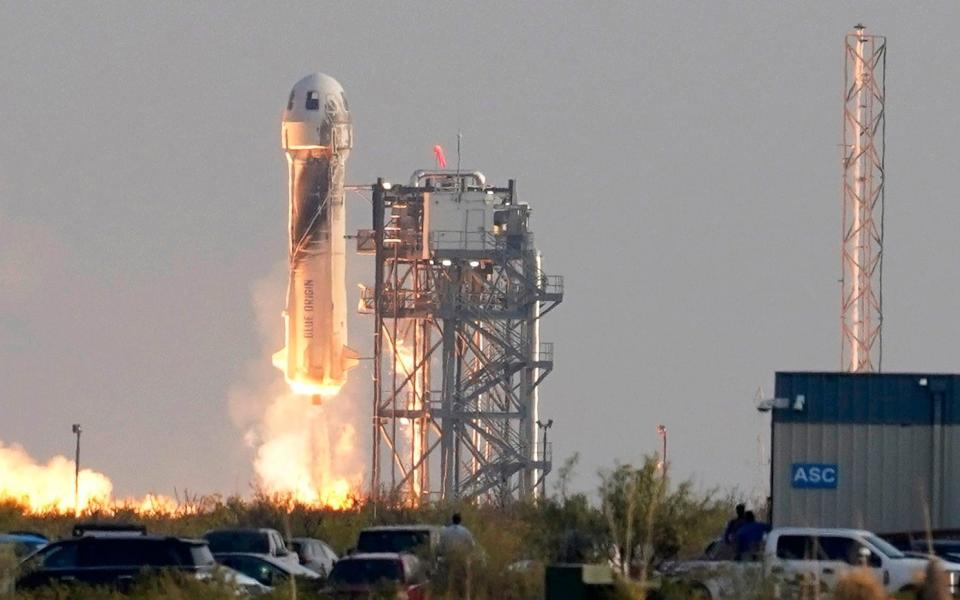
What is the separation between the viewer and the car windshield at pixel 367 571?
29.2 m

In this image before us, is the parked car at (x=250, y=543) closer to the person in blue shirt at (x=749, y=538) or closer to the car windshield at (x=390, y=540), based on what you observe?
the car windshield at (x=390, y=540)

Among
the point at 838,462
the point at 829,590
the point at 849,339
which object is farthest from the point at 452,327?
the point at 829,590

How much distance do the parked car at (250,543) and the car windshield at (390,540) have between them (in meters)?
2.44

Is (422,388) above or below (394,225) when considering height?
below

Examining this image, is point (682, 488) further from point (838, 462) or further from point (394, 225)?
point (394, 225)

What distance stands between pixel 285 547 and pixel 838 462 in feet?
30.4

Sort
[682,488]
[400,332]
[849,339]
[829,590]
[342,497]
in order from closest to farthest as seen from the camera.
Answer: [829,590], [682,488], [849,339], [342,497], [400,332]

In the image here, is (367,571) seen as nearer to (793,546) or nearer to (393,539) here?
(393,539)

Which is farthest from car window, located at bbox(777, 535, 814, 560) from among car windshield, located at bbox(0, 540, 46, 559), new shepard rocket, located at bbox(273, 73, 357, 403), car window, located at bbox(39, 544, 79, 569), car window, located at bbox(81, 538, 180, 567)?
new shepard rocket, located at bbox(273, 73, 357, 403)

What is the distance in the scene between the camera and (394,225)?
66.2 m

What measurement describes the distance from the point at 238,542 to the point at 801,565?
12.5 meters

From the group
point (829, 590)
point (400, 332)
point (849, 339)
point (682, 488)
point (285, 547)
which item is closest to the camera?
point (829, 590)

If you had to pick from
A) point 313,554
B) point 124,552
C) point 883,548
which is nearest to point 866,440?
point 883,548

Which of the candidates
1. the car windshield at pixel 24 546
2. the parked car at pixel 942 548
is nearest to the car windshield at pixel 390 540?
the car windshield at pixel 24 546
